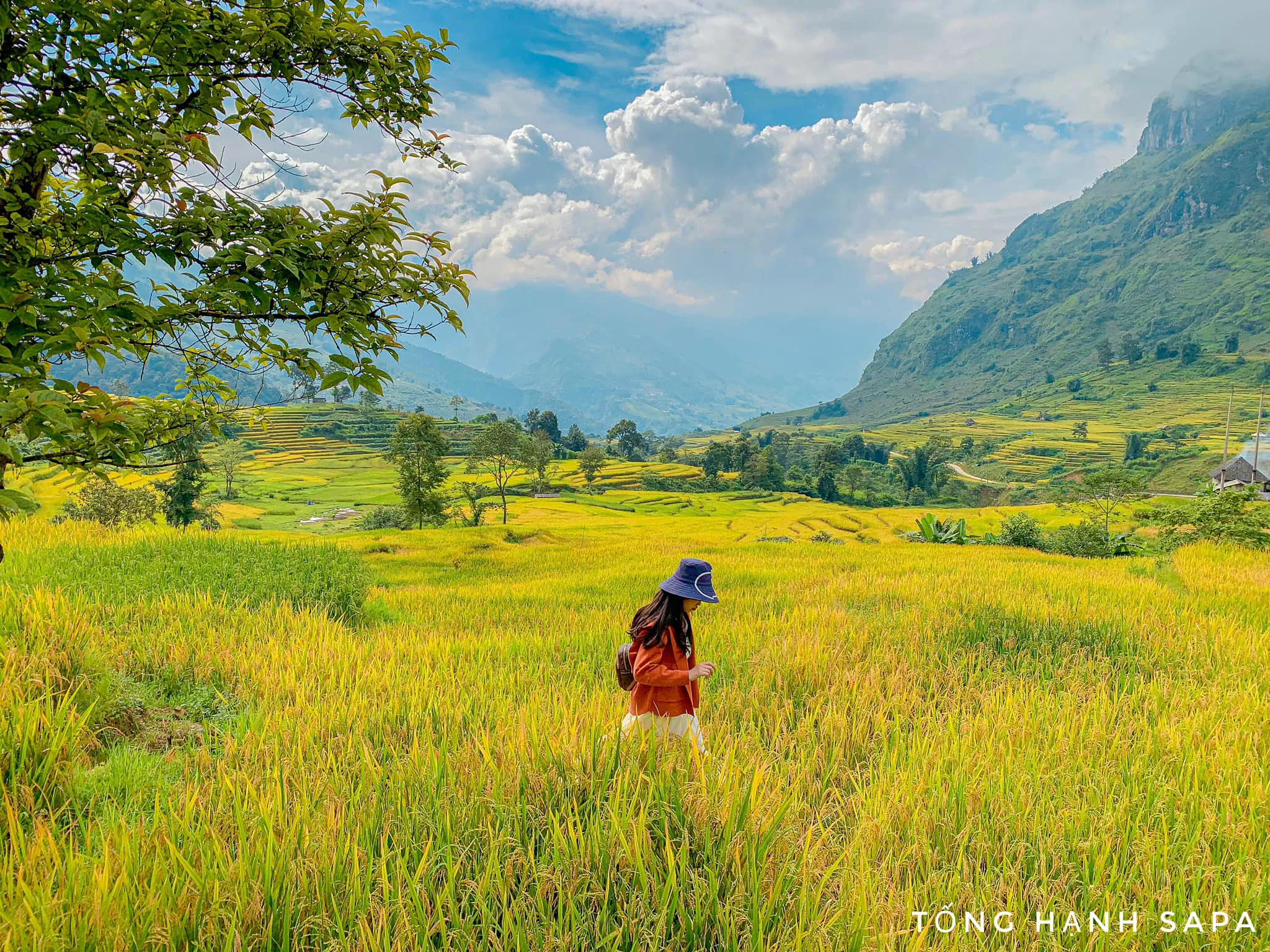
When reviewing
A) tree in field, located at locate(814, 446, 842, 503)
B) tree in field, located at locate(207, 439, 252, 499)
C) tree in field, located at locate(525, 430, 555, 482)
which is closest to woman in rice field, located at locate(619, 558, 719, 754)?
tree in field, located at locate(525, 430, 555, 482)

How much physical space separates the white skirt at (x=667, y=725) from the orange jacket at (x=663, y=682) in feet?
0.10

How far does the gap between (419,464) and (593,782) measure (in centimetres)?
4416

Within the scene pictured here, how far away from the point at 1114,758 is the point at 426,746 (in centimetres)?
433

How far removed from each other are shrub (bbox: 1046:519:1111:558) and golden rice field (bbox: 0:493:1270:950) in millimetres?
21224

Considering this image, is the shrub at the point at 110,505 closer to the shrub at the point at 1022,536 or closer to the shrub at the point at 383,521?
the shrub at the point at 383,521

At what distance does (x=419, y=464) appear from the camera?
43.8 metres

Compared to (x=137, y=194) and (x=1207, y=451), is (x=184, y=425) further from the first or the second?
(x=1207, y=451)

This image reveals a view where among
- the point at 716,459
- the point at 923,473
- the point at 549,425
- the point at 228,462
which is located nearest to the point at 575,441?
the point at 549,425

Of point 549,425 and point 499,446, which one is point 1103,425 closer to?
point 549,425

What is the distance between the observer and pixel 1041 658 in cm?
623

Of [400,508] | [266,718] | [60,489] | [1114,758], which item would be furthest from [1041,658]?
[60,489]

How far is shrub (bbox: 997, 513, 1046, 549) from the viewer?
28156mm

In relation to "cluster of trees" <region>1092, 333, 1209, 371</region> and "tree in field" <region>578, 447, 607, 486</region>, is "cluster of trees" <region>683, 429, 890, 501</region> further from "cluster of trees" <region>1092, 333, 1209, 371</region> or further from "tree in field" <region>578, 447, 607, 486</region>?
"cluster of trees" <region>1092, 333, 1209, 371</region>

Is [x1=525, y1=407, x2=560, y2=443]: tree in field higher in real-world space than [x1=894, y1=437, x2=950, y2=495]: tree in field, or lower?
higher
